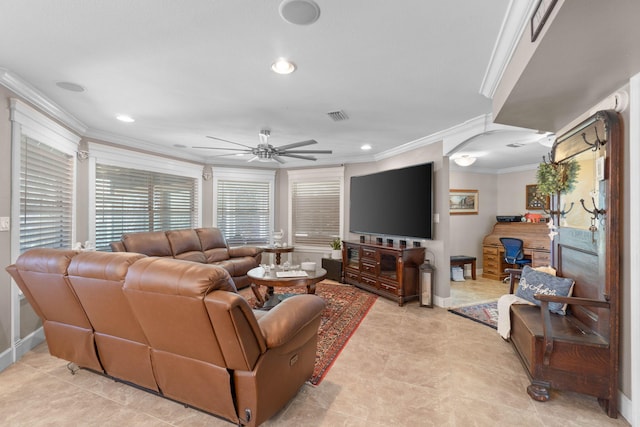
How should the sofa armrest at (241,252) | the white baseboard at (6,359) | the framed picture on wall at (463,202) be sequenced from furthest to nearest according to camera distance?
1. the framed picture on wall at (463,202)
2. the sofa armrest at (241,252)
3. the white baseboard at (6,359)

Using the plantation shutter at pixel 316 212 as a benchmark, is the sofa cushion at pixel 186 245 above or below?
below

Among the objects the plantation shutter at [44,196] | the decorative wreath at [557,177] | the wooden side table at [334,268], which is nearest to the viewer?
the decorative wreath at [557,177]

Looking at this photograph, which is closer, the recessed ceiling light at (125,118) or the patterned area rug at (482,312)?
the recessed ceiling light at (125,118)

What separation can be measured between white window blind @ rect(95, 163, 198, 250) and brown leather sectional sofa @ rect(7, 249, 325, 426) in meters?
2.35

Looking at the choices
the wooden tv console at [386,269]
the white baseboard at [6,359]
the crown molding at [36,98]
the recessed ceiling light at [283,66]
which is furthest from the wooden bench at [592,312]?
the crown molding at [36,98]

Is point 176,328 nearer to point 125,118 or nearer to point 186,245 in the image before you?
point 125,118

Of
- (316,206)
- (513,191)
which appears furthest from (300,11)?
(513,191)

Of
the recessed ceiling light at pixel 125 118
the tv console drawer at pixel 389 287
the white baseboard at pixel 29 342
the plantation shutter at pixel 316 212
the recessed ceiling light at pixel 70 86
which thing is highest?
the recessed ceiling light at pixel 70 86

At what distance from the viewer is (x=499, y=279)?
580 cm

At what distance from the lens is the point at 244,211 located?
245 inches

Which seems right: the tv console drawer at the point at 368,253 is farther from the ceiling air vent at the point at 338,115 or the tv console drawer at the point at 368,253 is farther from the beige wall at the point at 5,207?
the beige wall at the point at 5,207

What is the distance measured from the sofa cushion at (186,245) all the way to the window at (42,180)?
1.31 metres

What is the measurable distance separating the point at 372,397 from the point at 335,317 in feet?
5.13

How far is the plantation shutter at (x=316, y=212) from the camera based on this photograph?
19.5ft
